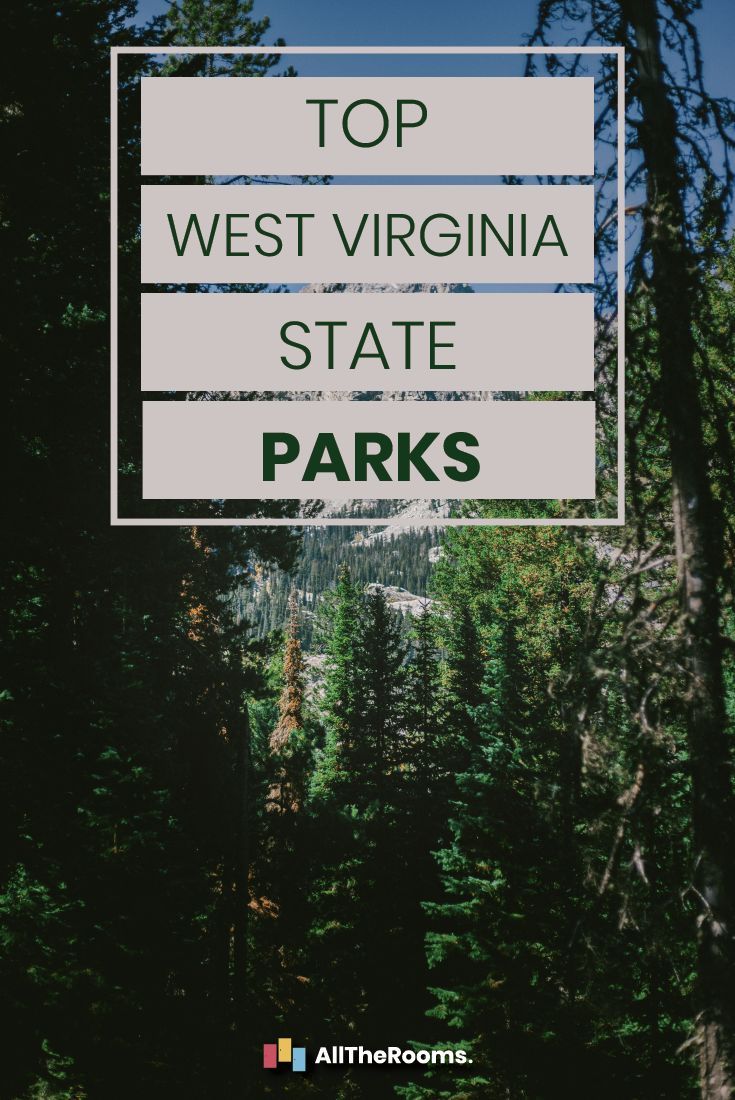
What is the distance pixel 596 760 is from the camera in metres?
5.57

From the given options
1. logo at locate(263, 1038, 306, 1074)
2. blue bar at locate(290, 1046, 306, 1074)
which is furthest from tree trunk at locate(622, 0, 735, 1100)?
blue bar at locate(290, 1046, 306, 1074)

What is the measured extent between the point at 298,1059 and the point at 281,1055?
34.5 inches

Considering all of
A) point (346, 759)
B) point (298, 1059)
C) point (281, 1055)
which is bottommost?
point (298, 1059)

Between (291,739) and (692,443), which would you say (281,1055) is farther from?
(692,443)

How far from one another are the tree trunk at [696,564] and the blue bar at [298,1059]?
17.9 metres

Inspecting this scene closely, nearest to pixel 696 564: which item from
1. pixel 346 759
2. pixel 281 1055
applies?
pixel 281 1055

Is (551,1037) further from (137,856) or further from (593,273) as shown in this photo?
(593,273)

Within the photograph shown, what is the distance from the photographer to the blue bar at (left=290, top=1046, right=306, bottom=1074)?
2036 cm

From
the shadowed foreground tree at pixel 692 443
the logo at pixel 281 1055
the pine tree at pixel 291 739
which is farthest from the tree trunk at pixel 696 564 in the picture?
the pine tree at pixel 291 739

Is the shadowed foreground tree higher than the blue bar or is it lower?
higher

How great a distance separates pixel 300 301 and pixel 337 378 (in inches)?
32.0

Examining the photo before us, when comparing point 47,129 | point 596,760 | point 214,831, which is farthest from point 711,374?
point 214,831

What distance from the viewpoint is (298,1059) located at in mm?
20750

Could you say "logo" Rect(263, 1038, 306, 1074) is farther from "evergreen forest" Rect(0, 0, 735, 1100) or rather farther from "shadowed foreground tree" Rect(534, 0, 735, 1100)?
"shadowed foreground tree" Rect(534, 0, 735, 1100)
